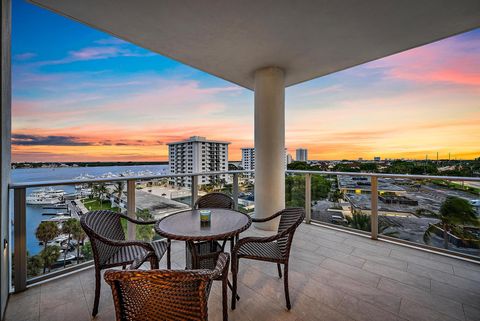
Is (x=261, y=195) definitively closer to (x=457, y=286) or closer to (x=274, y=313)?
(x=274, y=313)

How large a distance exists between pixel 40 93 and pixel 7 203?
387 centimetres

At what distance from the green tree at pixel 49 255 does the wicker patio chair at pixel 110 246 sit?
99 cm

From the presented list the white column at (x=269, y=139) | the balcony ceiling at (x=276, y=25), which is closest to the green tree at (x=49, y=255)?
the balcony ceiling at (x=276, y=25)

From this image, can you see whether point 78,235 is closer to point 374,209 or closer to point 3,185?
point 3,185

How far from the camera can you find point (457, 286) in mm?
2166

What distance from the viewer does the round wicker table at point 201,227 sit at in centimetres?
165

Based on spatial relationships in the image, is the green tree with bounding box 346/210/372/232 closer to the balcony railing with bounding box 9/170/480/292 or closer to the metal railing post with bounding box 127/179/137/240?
the balcony railing with bounding box 9/170/480/292

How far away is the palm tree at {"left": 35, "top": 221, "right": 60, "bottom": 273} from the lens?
2301 millimetres

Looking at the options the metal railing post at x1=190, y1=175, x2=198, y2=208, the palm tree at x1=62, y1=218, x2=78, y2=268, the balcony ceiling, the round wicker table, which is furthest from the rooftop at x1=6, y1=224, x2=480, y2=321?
the balcony ceiling

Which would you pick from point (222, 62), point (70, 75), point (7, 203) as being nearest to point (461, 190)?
point (222, 62)

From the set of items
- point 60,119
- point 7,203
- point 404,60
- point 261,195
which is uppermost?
point 404,60

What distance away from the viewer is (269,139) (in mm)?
3969

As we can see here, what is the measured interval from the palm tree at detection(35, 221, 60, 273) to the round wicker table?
4.95 ft

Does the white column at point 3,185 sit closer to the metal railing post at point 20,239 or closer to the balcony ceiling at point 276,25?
the metal railing post at point 20,239
